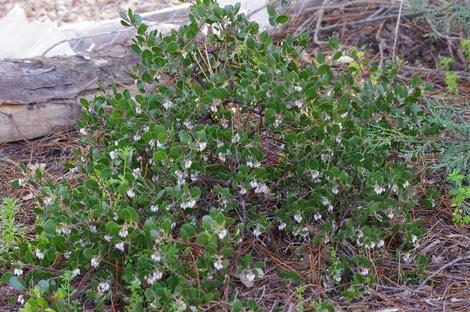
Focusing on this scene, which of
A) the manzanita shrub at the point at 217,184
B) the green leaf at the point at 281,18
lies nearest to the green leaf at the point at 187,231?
the manzanita shrub at the point at 217,184

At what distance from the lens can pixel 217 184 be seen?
244 centimetres

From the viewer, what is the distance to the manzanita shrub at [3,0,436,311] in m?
2.19

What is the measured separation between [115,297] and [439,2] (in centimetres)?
294

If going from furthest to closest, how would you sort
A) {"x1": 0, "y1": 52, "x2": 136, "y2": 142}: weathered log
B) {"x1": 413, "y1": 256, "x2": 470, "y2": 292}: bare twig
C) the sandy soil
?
the sandy soil < {"x1": 0, "y1": 52, "x2": 136, "y2": 142}: weathered log < {"x1": 413, "y1": 256, "x2": 470, "y2": 292}: bare twig

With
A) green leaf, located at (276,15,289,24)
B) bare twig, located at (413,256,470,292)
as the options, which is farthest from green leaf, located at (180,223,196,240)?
→ green leaf, located at (276,15,289,24)

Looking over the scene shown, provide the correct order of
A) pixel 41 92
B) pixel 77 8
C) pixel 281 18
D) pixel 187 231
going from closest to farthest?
pixel 187 231 < pixel 281 18 < pixel 41 92 < pixel 77 8

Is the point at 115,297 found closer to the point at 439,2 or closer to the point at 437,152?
the point at 437,152

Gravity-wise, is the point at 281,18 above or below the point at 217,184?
above

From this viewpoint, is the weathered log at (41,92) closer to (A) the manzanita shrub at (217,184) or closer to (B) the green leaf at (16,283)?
(A) the manzanita shrub at (217,184)

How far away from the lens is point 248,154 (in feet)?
7.79

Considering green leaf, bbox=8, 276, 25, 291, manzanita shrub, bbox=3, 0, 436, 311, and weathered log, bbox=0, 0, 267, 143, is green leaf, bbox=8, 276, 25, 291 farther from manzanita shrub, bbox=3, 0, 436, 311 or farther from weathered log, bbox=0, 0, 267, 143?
weathered log, bbox=0, 0, 267, 143

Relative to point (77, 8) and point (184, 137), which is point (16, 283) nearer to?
point (184, 137)

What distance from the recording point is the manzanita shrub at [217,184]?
2.19 m

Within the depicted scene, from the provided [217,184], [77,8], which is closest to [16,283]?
[217,184]
